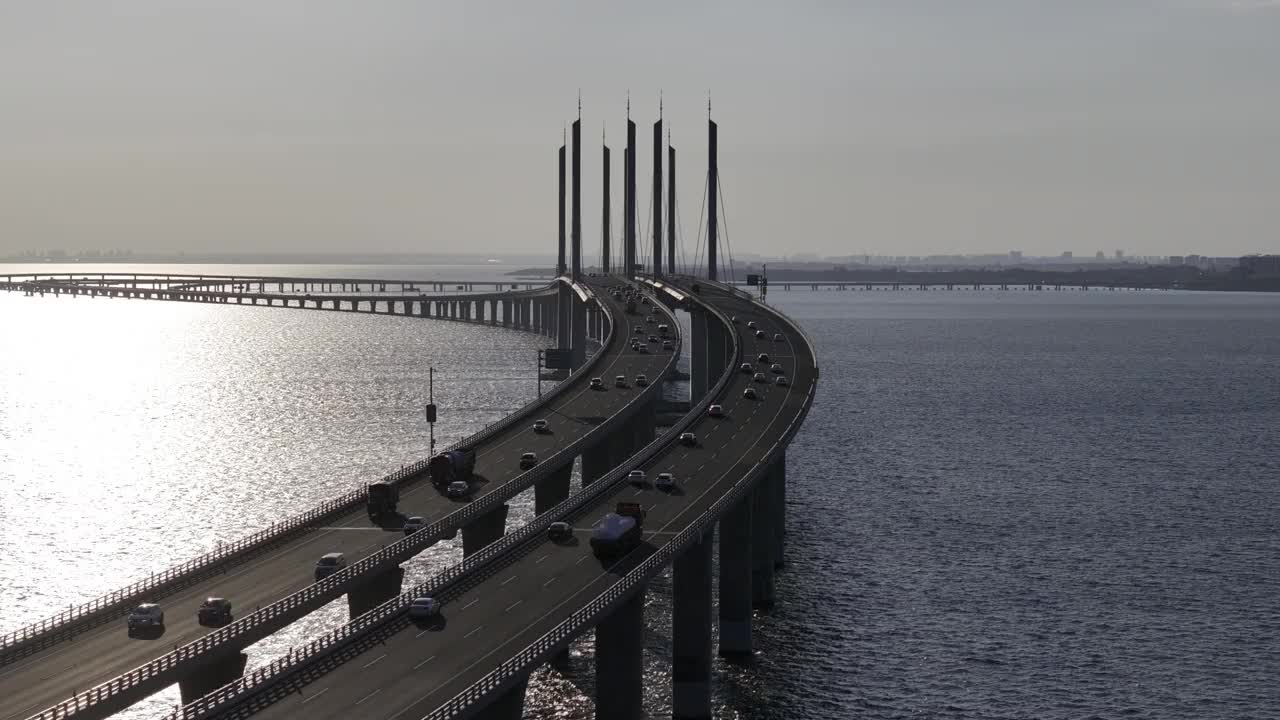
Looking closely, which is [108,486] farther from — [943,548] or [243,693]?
[243,693]

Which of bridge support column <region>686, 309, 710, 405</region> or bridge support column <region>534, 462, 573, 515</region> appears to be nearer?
bridge support column <region>534, 462, 573, 515</region>

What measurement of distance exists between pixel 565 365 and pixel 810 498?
79247 millimetres

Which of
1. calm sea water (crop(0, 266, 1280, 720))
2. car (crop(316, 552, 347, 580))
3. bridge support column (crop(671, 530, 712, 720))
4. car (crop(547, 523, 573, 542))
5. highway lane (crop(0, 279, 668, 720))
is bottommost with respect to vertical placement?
calm sea water (crop(0, 266, 1280, 720))

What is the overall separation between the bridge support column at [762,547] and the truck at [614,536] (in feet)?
48.2

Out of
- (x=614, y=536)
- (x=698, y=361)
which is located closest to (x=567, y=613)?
(x=614, y=536)

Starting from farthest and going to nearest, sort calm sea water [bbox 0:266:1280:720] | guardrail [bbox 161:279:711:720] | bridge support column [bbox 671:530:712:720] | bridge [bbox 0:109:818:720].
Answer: calm sea water [bbox 0:266:1280:720]
bridge support column [bbox 671:530:712:720]
bridge [bbox 0:109:818:720]
guardrail [bbox 161:279:711:720]

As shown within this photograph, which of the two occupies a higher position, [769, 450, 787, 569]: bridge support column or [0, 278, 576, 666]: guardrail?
[0, 278, 576, 666]: guardrail

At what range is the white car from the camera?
55.5m

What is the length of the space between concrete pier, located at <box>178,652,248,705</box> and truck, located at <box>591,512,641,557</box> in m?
16.1

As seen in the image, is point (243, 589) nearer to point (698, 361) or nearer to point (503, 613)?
point (503, 613)

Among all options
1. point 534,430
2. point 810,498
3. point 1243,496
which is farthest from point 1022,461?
point 534,430

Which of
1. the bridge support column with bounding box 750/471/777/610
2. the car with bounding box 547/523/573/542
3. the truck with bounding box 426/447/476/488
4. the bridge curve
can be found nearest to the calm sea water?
the bridge support column with bounding box 750/471/777/610

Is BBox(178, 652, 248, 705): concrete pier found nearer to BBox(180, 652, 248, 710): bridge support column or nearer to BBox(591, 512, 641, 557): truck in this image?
BBox(180, 652, 248, 710): bridge support column

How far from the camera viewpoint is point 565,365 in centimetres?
18875
